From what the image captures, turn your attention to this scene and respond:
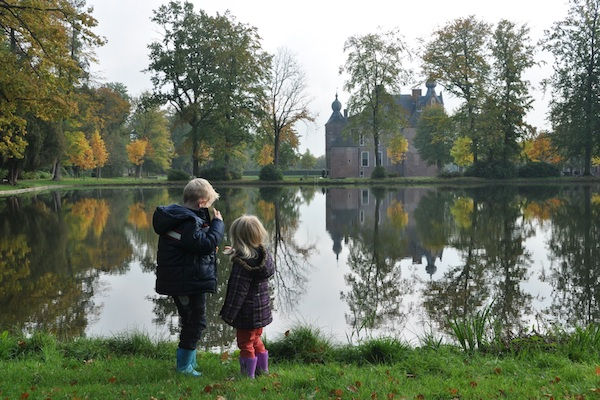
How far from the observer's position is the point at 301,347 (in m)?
4.90

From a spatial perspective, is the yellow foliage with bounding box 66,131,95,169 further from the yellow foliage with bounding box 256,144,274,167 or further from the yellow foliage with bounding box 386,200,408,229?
the yellow foliage with bounding box 386,200,408,229

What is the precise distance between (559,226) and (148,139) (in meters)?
59.2

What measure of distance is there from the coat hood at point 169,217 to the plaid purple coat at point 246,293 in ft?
1.60

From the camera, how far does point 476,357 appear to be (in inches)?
177

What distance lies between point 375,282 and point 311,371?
399cm

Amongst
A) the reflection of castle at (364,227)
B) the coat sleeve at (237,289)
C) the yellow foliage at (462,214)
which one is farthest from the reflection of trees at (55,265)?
the yellow foliage at (462,214)

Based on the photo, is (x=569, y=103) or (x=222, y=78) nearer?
(x=569, y=103)

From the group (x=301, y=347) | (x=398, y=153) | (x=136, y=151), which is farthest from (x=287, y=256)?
(x=136, y=151)

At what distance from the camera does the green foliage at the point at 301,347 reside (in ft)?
15.7

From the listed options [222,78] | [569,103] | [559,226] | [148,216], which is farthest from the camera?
[222,78]

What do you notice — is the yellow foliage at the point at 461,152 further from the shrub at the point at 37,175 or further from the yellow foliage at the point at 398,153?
the shrub at the point at 37,175

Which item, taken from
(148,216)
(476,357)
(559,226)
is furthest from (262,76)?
(476,357)

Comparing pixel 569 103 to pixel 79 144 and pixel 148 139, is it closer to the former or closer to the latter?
pixel 79 144

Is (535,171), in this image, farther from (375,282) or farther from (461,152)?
(375,282)
